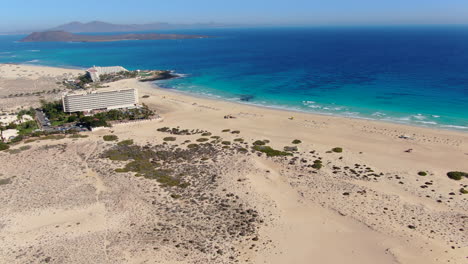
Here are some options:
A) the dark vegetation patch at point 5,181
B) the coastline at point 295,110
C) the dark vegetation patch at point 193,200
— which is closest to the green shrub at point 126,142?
the dark vegetation patch at point 193,200

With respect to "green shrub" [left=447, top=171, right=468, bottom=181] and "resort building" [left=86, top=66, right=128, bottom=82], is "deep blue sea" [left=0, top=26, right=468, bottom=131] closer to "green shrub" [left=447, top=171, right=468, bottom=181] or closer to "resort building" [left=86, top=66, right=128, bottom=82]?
"green shrub" [left=447, top=171, right=468, bottom=181]

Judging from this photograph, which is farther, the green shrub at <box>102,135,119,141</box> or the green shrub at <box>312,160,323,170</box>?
the green shrub at <box>102,135,119,141</box>

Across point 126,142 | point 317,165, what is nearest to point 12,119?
point 126,142

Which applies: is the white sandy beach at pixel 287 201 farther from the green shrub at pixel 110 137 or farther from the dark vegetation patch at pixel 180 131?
the dark vegetation patch at pixel 180 131

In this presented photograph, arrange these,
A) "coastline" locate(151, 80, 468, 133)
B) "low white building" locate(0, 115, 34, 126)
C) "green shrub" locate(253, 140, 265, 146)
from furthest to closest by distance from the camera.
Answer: "low white building" locate(0, 115, 34, 126) → "coastline" locate(151, 80, 468, 133) → "green shrub" locate(253, 140, 265, 146)

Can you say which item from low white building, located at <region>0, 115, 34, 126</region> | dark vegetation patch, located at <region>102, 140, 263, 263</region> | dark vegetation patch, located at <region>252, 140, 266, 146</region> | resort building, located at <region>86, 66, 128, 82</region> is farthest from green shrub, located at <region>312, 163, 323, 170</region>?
resort building, located at <region>86, 66, 128, 82</region>

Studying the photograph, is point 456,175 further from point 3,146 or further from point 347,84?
point 3,146
